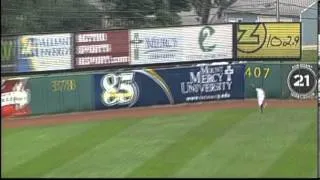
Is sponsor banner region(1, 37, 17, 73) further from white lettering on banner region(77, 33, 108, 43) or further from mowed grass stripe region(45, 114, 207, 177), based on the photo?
mowed grass stripe region(45, 114, 207, 177)

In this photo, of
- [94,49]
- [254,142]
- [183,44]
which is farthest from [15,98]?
[254,142]

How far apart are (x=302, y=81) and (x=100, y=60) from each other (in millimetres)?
7876

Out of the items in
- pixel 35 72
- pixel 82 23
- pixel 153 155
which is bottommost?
pixel 153 155

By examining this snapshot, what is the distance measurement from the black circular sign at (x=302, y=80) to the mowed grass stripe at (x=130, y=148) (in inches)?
194

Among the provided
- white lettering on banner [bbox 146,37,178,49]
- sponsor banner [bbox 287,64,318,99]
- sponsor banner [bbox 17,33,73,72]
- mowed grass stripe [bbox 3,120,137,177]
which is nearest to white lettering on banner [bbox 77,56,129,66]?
sponsor banner [bbox 17,33,73,72]

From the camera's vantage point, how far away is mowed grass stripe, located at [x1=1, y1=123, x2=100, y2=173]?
14043 mm

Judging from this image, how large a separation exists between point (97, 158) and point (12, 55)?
19.5ft

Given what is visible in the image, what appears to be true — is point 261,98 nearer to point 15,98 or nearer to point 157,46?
point 157,46

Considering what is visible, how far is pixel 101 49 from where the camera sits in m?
21.7

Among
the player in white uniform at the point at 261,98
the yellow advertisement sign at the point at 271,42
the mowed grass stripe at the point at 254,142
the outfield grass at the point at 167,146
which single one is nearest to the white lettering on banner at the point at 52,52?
the outfield grass at the point at 167,146

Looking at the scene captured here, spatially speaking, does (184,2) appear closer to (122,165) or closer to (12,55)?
(12,55)

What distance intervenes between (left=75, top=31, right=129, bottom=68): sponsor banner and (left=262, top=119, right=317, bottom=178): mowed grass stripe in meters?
7.21

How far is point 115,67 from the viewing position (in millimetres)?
22266

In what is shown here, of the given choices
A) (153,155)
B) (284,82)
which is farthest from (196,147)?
(284,82)
